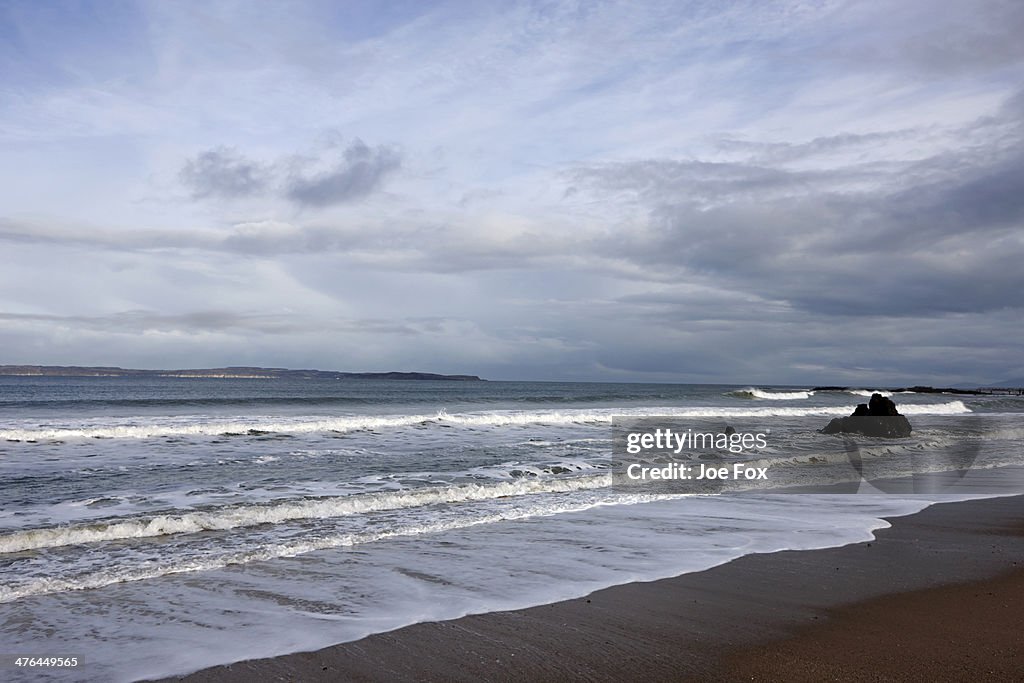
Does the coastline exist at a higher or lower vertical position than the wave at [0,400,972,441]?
higher

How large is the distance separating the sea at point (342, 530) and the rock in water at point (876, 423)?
524 centimetres

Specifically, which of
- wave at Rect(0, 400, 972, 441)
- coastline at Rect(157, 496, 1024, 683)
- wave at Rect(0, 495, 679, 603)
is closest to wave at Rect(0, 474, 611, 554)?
wave at Rect(0, 495, 679, 603)

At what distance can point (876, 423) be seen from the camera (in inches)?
946

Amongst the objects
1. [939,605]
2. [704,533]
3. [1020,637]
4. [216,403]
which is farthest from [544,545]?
[216,403]

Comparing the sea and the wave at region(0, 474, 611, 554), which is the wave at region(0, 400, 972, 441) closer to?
the sea

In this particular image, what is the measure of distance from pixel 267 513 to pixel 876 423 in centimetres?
2200

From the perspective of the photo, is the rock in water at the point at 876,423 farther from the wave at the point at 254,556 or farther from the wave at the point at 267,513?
the wave at the point at 254,556

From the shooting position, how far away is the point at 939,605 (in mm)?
5285

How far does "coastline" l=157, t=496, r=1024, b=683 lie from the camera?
407 cm

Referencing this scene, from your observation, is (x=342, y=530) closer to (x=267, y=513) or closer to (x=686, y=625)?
(x=267, y=513)

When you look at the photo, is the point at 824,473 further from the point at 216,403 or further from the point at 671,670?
the point at 216,403

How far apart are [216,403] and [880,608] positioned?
1621 inches

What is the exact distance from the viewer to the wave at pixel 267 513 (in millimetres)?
7500

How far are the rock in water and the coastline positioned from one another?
17913 mm
